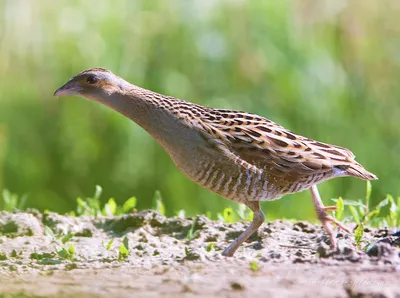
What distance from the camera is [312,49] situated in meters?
9.48

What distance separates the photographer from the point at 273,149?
5.81 metres

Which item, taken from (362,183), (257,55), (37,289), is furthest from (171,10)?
(37,289)

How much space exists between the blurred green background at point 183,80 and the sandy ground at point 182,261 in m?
2.37

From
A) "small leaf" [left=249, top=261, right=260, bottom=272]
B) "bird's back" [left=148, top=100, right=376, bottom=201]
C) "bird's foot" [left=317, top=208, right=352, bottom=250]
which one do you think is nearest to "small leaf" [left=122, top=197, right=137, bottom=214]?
"bird's back" [left=148, top=100, right=376, bottom=201]

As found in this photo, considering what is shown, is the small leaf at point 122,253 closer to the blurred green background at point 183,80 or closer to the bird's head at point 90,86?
the bird's head at point 90,86

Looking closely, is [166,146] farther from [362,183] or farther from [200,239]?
[362,183]

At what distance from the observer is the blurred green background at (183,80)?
9117 mm

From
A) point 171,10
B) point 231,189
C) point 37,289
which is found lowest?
point 37,289

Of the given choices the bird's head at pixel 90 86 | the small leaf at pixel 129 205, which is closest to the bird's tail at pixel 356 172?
the bird's head at pixel 90 86

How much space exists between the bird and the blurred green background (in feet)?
9.31

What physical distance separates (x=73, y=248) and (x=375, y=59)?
5046 mm

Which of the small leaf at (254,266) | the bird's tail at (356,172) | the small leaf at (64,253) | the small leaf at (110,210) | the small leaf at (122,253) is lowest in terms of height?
the small leaf at (64,253)

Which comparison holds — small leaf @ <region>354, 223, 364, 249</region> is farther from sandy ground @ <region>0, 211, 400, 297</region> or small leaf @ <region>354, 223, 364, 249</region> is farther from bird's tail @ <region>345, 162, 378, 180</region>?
bird's tail @ <region>345, 162, 378, 180</region>

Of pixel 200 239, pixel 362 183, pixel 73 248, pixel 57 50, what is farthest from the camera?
pixel 57 50
